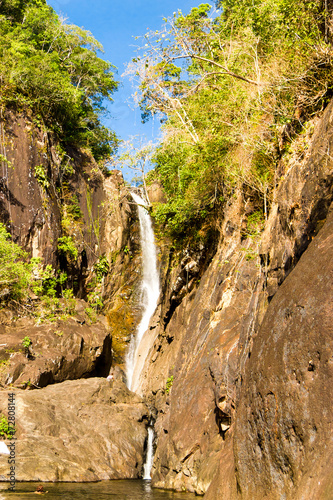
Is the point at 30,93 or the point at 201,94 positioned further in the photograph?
the point at 30,93

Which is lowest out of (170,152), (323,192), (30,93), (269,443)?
(269,443)

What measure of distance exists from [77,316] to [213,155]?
11.4 m

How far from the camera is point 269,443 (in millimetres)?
6172

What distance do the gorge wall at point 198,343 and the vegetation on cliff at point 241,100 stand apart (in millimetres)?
1076

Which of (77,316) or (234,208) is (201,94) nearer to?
(234,208)

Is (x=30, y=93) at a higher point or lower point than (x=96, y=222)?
higher

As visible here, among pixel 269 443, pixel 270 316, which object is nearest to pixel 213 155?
pixel 270 316

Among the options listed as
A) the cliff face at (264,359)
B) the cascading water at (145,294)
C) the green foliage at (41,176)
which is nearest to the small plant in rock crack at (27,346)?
the cascading water at (145,294)

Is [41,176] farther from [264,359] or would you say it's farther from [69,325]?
[264,359]

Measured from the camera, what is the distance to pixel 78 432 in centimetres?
1531

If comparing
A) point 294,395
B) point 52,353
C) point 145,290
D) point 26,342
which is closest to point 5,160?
point 26,342

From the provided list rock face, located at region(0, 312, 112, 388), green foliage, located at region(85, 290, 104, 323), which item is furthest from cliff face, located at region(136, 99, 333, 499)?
green foliage, located at region(85, 290, 104, 323)

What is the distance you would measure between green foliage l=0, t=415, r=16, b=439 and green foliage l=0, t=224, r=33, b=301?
23.6 feet

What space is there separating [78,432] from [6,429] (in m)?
2.66
